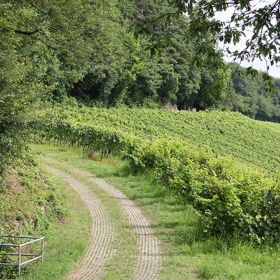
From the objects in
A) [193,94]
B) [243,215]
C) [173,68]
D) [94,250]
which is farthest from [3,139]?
[193,94]

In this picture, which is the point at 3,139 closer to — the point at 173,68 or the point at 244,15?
the point at 244,15

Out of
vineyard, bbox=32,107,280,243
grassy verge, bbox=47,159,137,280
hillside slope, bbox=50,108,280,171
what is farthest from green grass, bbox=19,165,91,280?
hillside slope, bbox=50,108,280,171

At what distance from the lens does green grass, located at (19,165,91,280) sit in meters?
9.88

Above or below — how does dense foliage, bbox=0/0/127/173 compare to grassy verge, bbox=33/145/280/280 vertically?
above

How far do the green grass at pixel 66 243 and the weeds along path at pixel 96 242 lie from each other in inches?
8.6

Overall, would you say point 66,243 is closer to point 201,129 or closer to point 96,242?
point 96,242

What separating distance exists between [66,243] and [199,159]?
9.66 meters

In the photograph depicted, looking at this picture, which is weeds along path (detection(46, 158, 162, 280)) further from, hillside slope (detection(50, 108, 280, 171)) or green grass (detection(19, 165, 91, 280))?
hillside slope (detection(50, 108, 280, 171))

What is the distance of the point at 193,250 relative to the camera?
1127 cm

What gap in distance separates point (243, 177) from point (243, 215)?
238cm

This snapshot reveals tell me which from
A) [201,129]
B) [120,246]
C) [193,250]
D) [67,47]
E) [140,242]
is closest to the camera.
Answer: [193,250]

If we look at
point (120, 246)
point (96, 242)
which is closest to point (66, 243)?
point (96, 242)

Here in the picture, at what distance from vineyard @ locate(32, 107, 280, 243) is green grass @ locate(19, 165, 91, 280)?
3.38 meters

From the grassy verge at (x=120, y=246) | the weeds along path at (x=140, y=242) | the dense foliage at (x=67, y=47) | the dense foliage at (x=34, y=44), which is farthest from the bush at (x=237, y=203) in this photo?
the dense foliage at (x=34, y=44)
